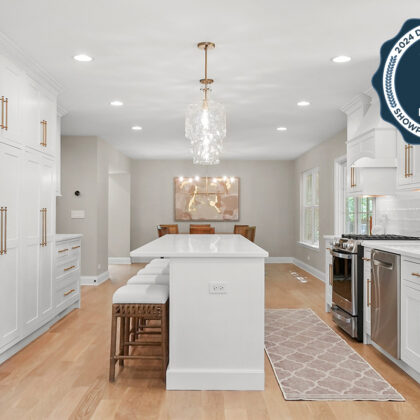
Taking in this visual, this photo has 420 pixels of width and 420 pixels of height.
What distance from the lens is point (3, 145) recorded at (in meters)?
3.33

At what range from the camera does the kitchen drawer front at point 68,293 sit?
4.60 metres

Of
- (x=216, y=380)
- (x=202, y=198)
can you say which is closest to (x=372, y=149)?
(x=216, y=380)

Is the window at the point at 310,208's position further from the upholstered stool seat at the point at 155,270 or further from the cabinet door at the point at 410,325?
the cabinet door at the point at 410,325

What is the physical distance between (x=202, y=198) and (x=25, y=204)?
21.0ft

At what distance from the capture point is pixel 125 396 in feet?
8.93

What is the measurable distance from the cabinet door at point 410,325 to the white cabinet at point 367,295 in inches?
23.6

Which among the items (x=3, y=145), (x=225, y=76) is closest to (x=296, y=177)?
(x=225, y=76)

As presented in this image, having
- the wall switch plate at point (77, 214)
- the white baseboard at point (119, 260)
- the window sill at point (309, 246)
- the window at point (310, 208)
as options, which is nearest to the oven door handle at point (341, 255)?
the window sill at point (309, 246)

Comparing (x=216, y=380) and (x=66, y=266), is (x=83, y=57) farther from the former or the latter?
(x=216, y=380)

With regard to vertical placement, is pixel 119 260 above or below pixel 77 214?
below

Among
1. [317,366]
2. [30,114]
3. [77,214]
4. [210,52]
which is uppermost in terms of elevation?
[210,52]

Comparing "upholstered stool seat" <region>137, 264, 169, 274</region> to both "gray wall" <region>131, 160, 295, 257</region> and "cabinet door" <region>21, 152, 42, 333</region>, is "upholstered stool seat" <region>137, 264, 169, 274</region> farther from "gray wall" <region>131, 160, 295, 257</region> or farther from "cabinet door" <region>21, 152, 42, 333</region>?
"gray wall" <region>131, 160, 295, 257</region>

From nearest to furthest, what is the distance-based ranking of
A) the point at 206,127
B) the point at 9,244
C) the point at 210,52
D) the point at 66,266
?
the point at 9,244 → the point at 210,52 → the point at 206,127 → the point at 66,266

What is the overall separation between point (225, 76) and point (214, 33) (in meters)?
0.97
